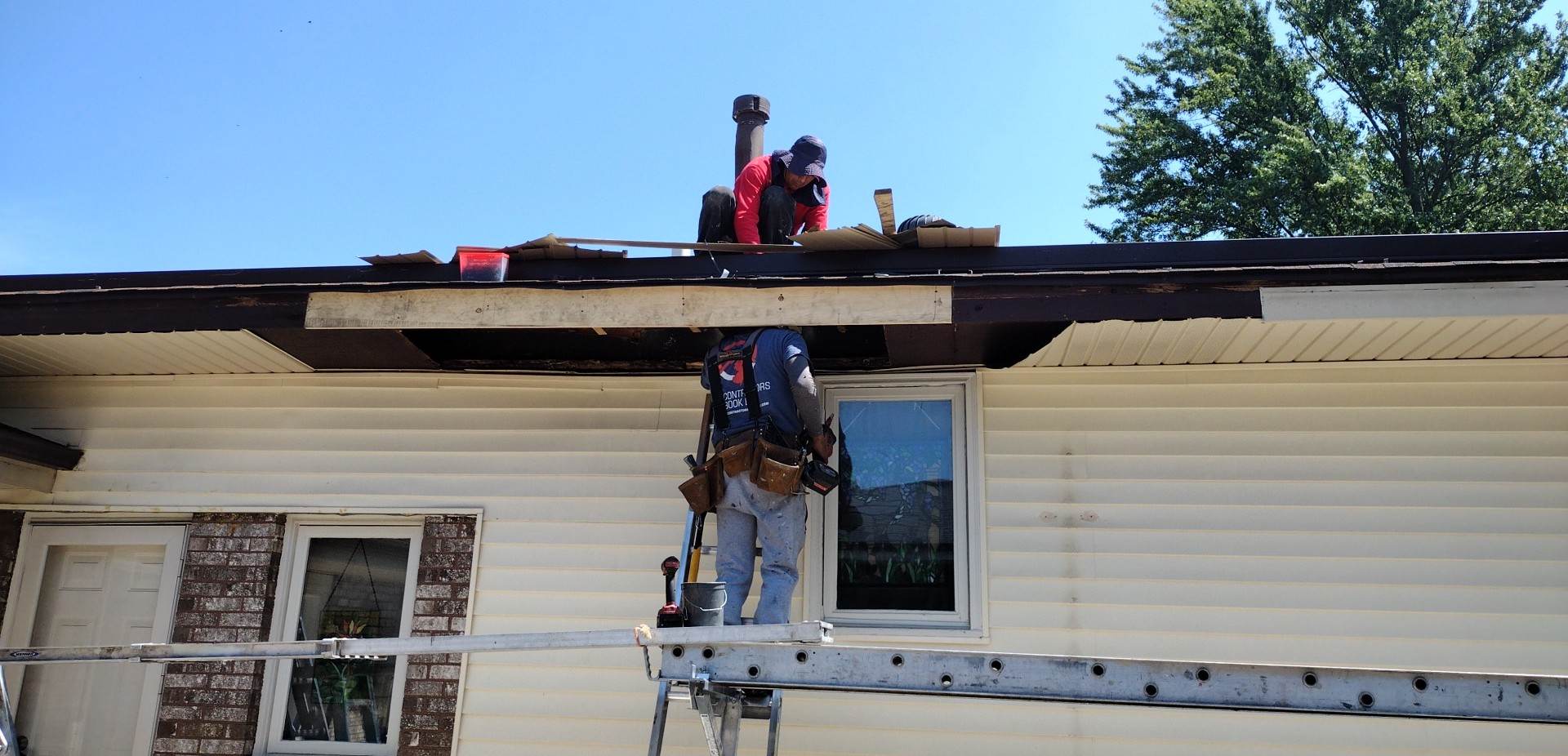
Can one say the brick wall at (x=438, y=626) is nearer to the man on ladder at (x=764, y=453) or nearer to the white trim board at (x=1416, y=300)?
the man on ladder at (x=764, y=453)

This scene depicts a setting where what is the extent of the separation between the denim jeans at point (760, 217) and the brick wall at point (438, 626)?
212cm

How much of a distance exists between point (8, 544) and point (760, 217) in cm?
429

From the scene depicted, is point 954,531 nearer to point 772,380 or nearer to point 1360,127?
point 772,380

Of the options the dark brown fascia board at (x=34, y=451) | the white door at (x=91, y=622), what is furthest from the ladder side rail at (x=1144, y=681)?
the dark brown fascia board at (x=34, y=451)

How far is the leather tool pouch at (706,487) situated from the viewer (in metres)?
4.91

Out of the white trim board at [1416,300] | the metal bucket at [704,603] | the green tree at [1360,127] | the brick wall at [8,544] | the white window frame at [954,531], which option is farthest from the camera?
the green tree at [1360,127]

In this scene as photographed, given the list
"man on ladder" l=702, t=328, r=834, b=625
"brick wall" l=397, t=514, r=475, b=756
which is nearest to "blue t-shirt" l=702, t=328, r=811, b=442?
"man on ladder" l=702, t=328, r=834, b=625

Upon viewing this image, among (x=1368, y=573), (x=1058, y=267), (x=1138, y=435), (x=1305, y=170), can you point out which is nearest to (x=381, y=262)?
(x=1058, y=267)

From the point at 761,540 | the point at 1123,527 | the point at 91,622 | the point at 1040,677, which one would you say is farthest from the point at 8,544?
the point at 1123,527

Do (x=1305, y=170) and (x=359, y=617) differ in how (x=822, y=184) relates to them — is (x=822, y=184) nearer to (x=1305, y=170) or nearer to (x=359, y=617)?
(x=359, y=617)

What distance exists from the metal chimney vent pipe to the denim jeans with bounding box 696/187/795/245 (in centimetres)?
199

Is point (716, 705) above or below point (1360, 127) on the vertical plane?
below

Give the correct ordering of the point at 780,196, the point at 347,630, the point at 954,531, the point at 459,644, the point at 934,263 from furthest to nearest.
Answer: the point at 780,196, the point at 347,630, the point at 954,531, the point at 934,263, the point at 459,644

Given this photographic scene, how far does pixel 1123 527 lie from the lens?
538cm
